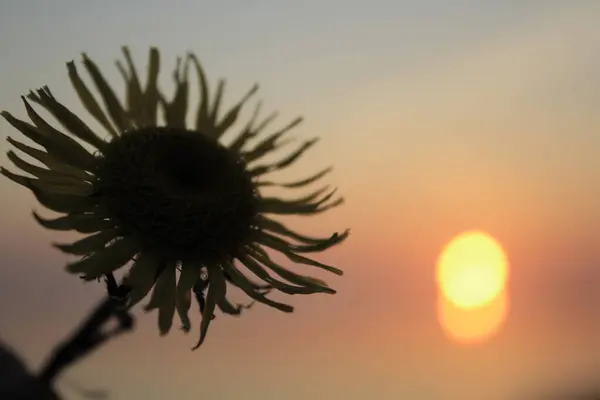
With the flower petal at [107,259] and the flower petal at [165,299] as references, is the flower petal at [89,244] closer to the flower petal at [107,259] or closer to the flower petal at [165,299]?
the flower petal at [107,259]

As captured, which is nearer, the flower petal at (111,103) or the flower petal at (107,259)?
the flower petal at (107,259)

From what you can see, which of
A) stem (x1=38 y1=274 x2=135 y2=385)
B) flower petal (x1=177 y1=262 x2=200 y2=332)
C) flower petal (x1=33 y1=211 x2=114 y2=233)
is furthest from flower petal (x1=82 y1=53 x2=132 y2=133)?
stem (x1=38 y1=274 x2=135 y2=385)

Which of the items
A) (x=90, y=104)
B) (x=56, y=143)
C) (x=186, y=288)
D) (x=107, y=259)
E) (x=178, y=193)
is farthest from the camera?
(x=90, y=104)

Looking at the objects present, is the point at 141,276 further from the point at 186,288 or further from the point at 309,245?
the point at 309,245

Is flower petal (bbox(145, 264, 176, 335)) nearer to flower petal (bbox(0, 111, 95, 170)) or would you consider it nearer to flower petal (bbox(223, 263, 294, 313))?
flower petal (bbox(223, 263, 294, 313))

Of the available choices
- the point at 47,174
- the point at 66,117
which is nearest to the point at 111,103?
the point at 66,117

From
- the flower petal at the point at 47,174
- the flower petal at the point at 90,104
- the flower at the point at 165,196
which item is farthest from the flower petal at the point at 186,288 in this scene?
the flower petal at the point at 90,104
